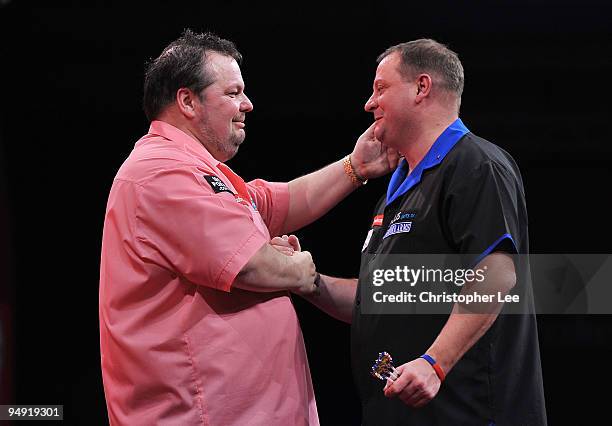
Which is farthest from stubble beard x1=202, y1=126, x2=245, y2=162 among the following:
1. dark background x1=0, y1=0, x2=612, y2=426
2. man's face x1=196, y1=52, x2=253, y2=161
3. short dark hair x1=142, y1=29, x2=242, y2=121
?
dark background x1=0, y1=0, x2=612, y2=426

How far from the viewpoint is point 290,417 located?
2223 mm

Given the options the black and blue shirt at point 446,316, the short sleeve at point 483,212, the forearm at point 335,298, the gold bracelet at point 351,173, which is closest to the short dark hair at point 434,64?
the black and blue shirt at point 446,316

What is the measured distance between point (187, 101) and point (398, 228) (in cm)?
76

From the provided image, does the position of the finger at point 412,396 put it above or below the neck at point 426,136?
below

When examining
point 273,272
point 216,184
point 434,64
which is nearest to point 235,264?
point 273,272

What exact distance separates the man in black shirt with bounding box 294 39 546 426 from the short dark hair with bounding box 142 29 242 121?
528 mm

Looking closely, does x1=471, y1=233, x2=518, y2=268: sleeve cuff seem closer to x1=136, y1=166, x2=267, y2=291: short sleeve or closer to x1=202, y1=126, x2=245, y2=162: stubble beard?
x1=136, y1=166, x2=267, y2=291: short sleeve

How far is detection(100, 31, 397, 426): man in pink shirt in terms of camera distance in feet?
7.01

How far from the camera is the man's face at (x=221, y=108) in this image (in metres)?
2.47

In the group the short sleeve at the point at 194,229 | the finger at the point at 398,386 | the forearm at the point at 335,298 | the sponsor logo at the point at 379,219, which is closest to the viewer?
the finger at the point at 398,386

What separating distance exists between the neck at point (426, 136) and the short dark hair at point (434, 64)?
0.29ft

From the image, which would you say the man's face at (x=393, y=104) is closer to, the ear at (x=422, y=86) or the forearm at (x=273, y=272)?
the ear at (x=422, y=86)

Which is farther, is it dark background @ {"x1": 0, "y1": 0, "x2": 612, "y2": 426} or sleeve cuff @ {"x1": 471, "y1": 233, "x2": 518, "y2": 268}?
dark background @ {"x1": 0, "y1": 0, "x2": 612, "y2": 426}

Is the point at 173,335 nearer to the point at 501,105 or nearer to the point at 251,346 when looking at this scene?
the point at 251,346
